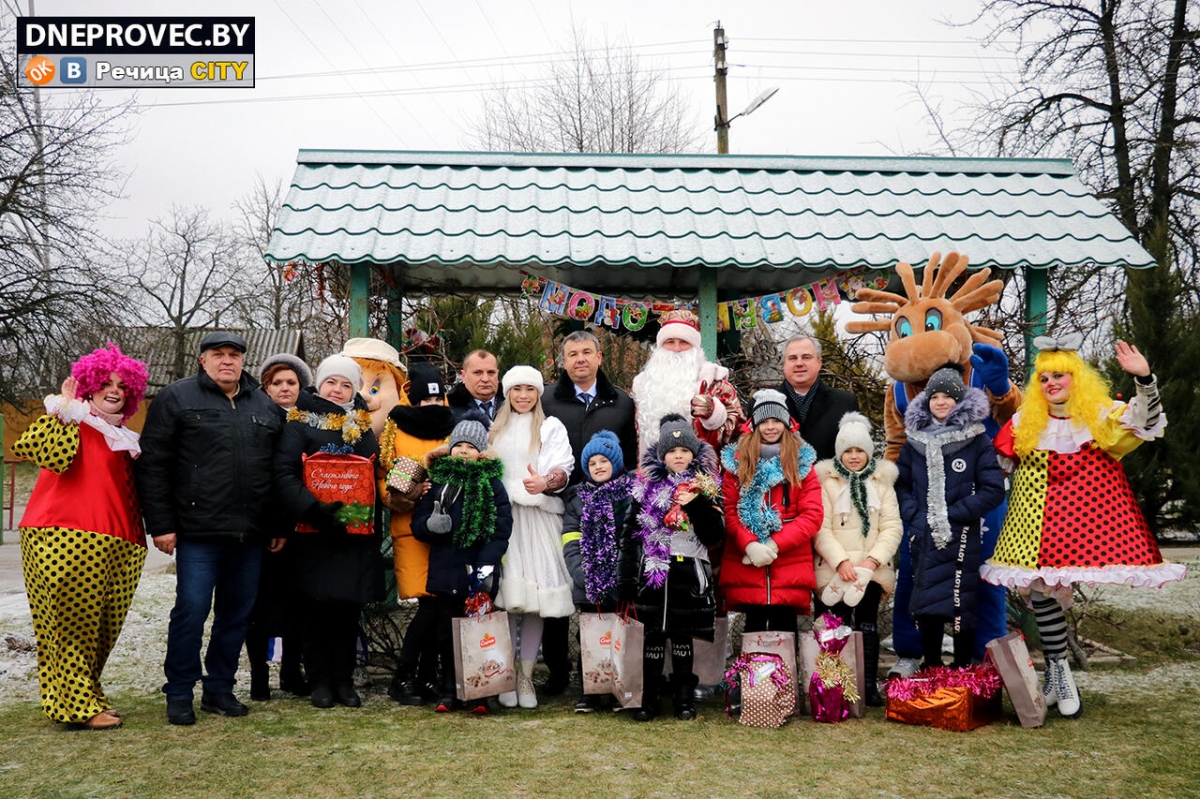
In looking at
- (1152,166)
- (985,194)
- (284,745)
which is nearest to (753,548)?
(284,745)

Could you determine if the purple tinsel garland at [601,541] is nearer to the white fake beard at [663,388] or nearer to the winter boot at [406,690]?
the white fake beard at [663,388]

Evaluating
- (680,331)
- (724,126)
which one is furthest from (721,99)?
(680,331)

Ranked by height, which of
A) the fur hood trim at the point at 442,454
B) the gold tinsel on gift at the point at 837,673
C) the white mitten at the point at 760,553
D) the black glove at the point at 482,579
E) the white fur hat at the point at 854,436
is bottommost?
the gold tinsel on gift at the point at 837,673

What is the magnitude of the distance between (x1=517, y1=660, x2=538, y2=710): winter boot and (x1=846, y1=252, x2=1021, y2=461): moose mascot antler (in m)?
2.26

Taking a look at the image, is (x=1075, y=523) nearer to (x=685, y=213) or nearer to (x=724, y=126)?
(x=685, y=213)

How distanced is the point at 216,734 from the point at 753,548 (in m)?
→ 2.62

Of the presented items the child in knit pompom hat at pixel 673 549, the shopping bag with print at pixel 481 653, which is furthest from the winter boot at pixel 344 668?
the child in knit pompom hat at pixel 673 549

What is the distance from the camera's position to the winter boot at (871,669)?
5300 mm

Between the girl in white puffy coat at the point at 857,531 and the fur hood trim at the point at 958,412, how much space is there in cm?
25

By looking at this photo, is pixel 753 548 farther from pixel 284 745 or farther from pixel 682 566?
pixel 284 745

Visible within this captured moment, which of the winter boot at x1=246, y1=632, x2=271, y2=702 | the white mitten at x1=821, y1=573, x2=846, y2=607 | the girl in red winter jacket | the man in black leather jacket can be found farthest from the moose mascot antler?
the winter boot at x1=246, y1=632, x2=271, y2=702

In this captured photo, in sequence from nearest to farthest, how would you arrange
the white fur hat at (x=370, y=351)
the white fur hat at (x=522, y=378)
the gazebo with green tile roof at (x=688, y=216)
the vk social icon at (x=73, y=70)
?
1. the white fur hat at (x=522, y=378)
2. the white fur hat at (x=370, y=351)
3. the gazebo with green tile roof at (x=688, y=216)
4. the vk social icon at (x=73, y=70)

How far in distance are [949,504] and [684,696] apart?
1.59 metres

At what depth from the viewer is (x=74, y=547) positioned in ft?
15.2
